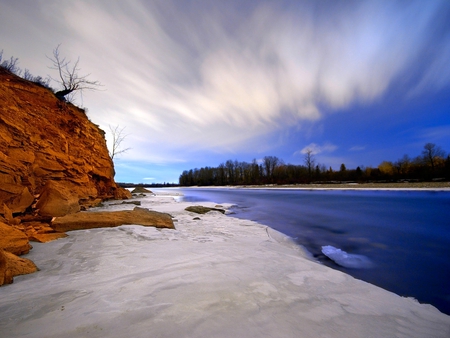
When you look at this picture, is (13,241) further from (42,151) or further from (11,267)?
(42,151)

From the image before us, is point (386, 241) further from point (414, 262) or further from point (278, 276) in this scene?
point (278, 276)

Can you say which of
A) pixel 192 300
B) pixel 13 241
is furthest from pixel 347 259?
pixel 13 241

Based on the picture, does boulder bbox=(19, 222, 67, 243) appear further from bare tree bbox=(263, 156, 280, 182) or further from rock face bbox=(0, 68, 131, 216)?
bare tree bbox=(263, 156, 280, 182)

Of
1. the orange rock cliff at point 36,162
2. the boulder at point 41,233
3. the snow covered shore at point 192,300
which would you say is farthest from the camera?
the orange rock cliff at point 36,162

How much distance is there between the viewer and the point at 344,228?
820 centimetres

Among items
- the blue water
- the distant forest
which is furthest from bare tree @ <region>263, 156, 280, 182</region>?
the blue water

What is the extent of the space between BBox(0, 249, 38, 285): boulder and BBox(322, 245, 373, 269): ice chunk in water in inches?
235

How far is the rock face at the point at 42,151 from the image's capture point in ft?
19.4

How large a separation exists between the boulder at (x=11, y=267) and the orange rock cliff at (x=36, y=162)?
0.03 ft

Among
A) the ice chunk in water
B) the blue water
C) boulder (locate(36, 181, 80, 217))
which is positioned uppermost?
boulder (locate(36, 181, 80, 217))

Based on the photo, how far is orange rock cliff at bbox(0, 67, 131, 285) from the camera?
170 inches

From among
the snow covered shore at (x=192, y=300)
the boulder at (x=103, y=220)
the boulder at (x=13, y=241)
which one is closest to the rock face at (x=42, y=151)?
the boulder at (x=103, y=220)

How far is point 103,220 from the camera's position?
5.39 m

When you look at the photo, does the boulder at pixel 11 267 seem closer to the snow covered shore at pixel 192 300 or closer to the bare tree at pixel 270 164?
the snow covered shore at pixel 192 300
